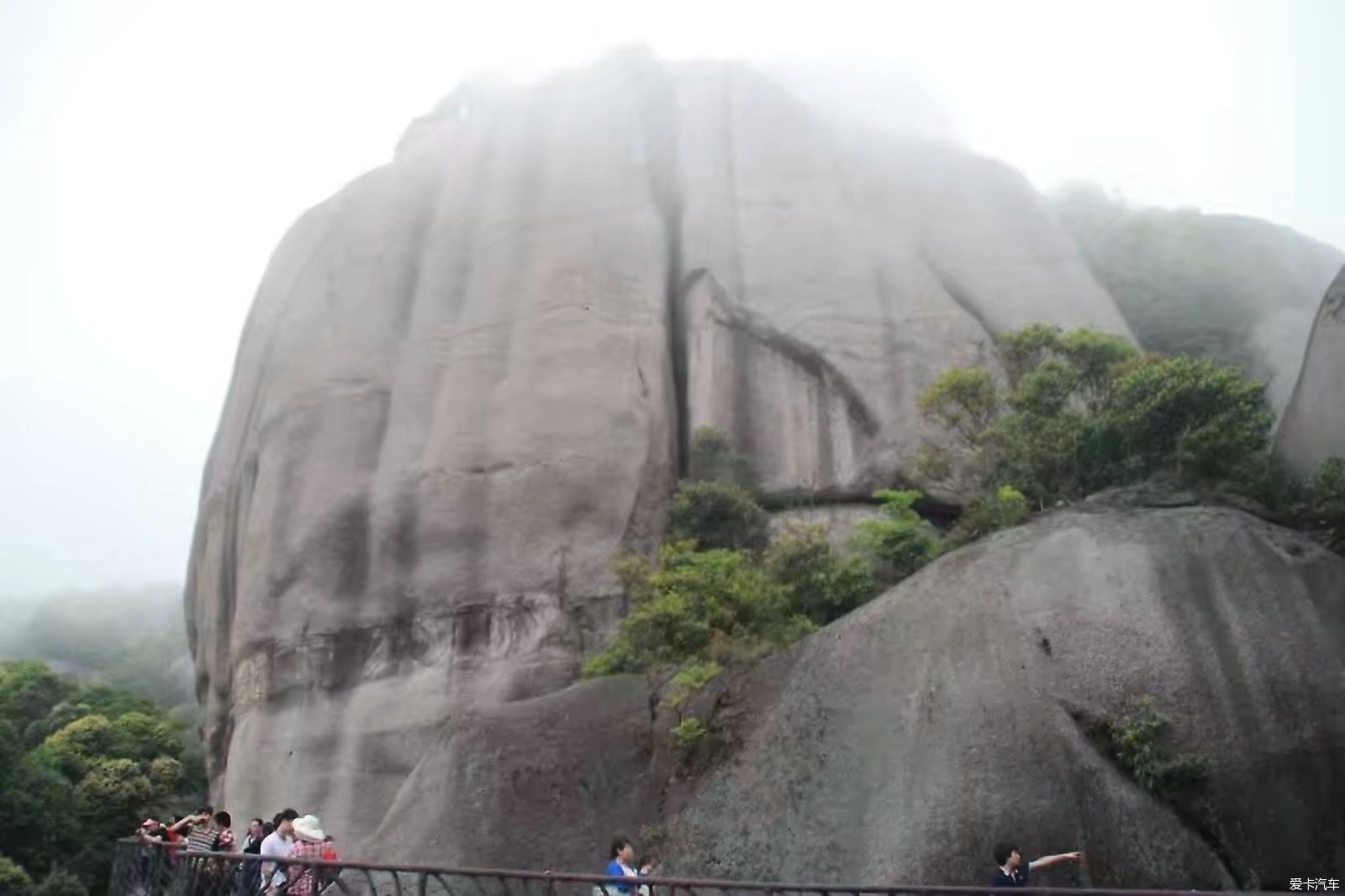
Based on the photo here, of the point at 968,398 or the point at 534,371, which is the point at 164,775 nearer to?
the point at 534,371

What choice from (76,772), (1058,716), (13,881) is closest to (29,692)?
(76,772)

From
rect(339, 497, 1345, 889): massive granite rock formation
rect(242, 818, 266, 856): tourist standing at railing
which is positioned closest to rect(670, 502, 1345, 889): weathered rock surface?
rect(339, 497, 1345, 889): massive granite rock formation

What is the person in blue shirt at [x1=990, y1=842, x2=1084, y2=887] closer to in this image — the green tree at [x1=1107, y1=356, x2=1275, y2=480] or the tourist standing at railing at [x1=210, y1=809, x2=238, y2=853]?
the green tree at [x1=1107, y1=356, x2=1275, y2=480]

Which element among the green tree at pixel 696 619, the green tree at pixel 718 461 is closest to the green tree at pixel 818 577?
the green tree at pixel 696 619

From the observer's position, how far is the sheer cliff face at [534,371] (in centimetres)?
2517

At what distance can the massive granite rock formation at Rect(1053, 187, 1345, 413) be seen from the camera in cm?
3138

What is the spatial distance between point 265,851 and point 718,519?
14.3m

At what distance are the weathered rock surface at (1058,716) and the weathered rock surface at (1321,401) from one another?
7.67 feet

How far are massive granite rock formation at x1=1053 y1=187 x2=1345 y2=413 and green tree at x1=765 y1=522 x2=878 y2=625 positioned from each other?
13.8 m

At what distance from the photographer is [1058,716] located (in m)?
12.3

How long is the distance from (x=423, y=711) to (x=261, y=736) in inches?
145

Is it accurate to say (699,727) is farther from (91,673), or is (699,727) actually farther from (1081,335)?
(91,673)

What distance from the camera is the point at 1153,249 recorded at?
1398 inches

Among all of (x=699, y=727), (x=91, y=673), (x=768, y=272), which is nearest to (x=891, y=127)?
(x=768, y=272)
